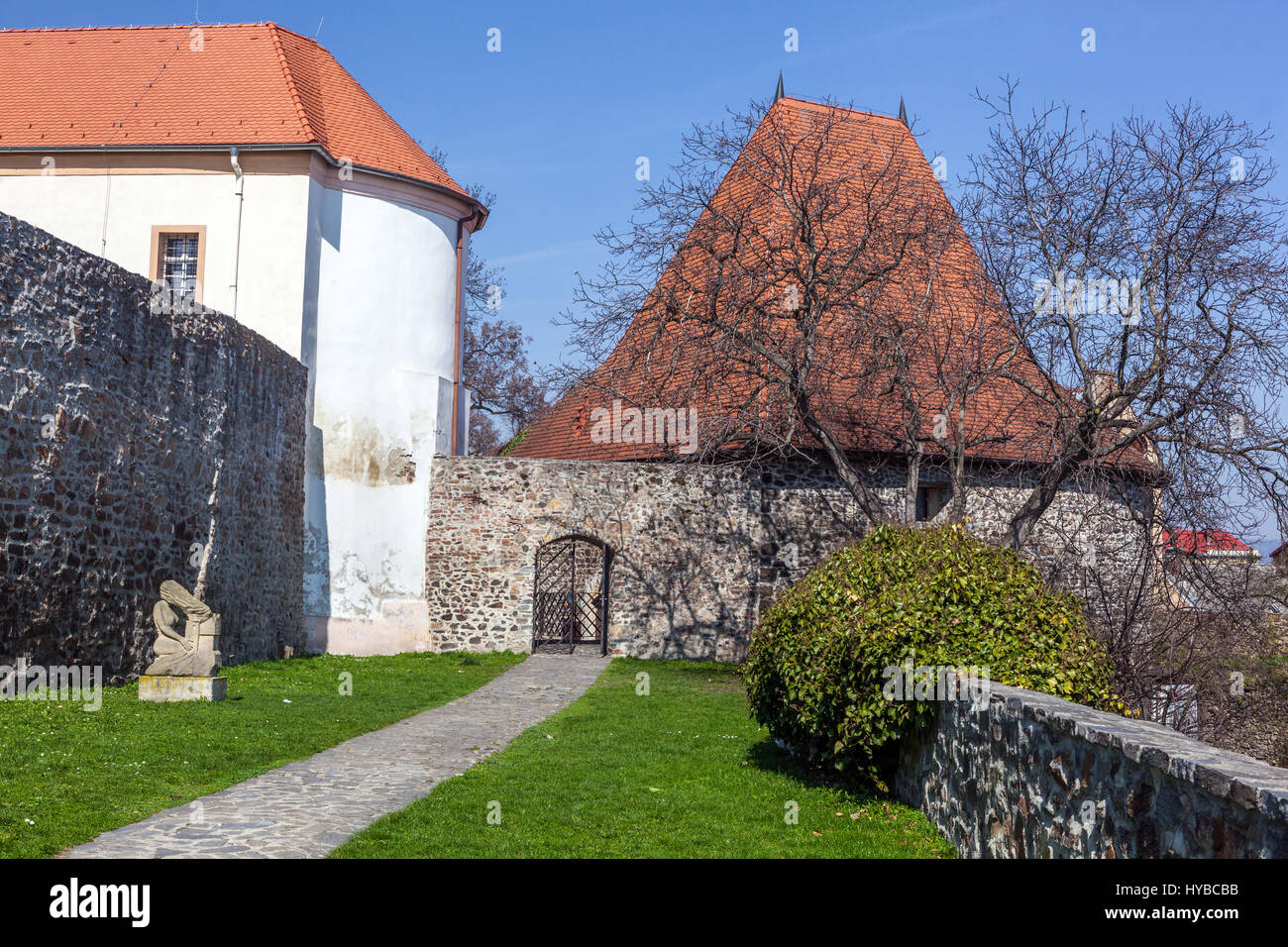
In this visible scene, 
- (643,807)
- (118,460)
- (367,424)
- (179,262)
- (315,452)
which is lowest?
(643,807)

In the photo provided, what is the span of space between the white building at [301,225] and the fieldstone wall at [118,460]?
1.89 meters

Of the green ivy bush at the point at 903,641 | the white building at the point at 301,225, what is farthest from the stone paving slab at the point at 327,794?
the white building at the point at 301,225

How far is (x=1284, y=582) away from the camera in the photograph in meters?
11.8

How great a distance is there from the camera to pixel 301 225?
1681cm

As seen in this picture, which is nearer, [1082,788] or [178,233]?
[1082,788]

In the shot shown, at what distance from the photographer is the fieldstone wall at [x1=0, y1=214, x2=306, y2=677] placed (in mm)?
9656

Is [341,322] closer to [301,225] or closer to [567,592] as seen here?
[301,225]

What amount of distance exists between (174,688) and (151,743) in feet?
8.72

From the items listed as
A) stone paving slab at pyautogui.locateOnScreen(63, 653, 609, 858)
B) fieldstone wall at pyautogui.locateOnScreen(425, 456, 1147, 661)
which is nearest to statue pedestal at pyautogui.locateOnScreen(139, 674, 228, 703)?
stone paving slab at pyautogui.locateOnScreen(63, 653, 609, 858)

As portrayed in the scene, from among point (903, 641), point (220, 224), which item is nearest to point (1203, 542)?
point (903, 641)

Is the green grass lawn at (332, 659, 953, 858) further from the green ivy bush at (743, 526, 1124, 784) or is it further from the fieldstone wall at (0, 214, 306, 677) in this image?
the fieldstone wall at (0, 214, 306, 677)

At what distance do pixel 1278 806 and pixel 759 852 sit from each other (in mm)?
3204

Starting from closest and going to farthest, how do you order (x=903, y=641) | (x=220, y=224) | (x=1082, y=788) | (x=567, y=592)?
(x=1082, y=788)
(x=903, y=641)
(x=220, y=224)
(x=567, y=592)

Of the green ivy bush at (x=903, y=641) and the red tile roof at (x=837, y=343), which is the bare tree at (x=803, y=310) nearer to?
the red tile roof at (x=837, y=343)
